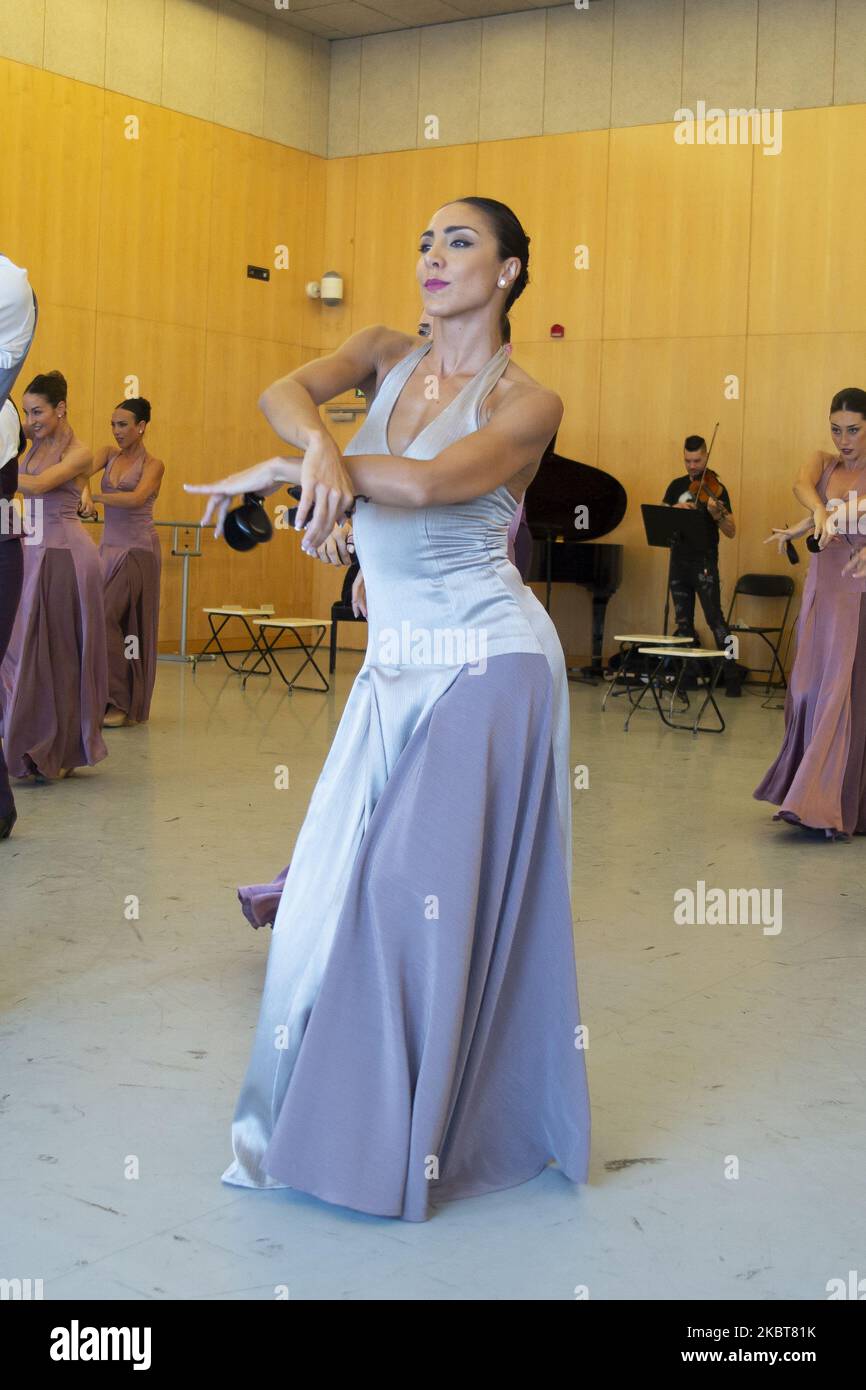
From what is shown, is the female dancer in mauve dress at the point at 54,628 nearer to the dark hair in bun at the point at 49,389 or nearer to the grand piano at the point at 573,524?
the dark hair in bun at the point at 49,389

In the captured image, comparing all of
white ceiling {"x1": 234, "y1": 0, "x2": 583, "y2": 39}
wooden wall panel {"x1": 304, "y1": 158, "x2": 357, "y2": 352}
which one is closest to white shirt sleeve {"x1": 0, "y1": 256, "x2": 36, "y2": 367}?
white ceiling {"x1": 234, "y1": 0, "x2": 583, "y2": 39}

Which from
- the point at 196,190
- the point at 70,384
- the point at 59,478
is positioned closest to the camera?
the point at 59,478

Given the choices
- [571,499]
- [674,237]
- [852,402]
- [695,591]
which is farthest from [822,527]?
[674,237]

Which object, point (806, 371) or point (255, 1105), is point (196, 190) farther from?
point (255, 1105)

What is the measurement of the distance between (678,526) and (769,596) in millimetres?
1291

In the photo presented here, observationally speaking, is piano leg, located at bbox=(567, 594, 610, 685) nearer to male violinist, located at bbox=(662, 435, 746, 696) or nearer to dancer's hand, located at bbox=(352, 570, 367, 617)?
male violinist, located at bbox=(662, 435, 746, 696)

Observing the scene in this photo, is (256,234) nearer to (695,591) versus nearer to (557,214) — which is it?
(557,214)

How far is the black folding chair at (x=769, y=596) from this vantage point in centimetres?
1120

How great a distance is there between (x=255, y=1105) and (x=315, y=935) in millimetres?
306

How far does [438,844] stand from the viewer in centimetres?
238

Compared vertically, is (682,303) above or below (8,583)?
above

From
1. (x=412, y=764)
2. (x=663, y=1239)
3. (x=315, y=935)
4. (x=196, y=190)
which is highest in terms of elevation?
(x=196, y=190)

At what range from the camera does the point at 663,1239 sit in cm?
232
